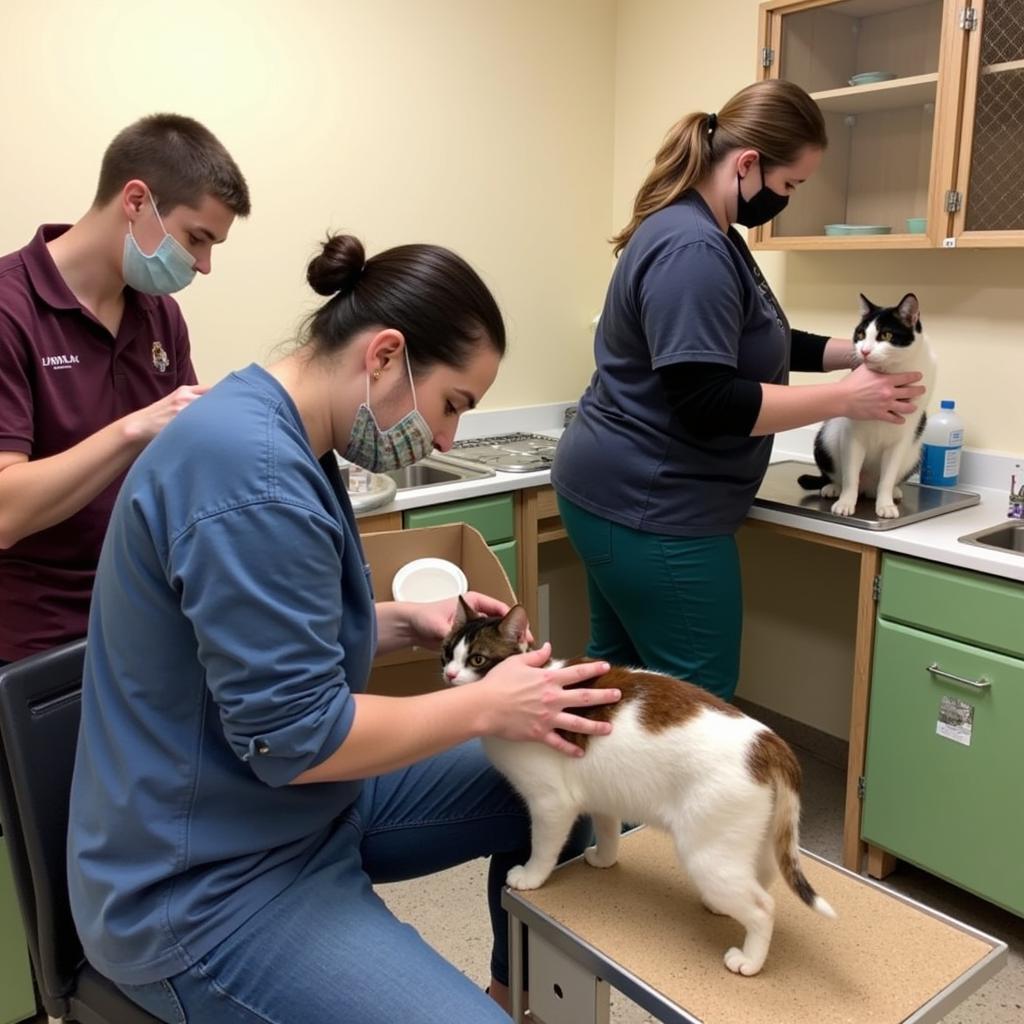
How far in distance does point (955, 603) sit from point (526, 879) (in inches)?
46.8

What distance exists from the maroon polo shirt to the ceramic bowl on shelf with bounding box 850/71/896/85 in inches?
74.1

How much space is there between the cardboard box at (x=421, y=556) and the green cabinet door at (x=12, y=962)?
0.78m

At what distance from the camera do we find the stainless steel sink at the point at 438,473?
2596mm

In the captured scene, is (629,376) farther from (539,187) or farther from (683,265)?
(539,187)

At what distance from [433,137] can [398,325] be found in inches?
79.6

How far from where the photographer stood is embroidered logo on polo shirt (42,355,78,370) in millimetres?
1478

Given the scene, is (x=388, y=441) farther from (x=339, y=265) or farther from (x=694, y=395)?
(x=694, y=395)

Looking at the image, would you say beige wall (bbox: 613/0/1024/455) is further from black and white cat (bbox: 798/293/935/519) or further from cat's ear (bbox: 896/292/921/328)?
cat's ear (bbox: 896/292/921/328)

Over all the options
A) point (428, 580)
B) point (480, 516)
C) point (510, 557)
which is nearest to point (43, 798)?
point (428, 580)

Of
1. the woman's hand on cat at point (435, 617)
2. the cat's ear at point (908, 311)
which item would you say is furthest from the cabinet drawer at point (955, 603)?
the woman's hand on cat at point (435, 617)

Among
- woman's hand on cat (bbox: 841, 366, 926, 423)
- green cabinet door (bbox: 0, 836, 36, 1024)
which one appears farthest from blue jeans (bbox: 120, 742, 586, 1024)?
woman's hand on cat (bbox: 841, 366, 926, 423)

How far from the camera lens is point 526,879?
1261 mm

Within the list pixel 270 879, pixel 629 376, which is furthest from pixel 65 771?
pixel 629 376

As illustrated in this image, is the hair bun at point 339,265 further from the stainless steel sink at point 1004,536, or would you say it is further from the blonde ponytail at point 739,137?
the stainless steel sink at point 1004,536
